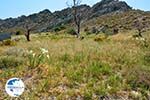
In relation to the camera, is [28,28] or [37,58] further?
[28,28]

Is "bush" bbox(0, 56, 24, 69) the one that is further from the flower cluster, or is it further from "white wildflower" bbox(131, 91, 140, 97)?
"white wildflower" bbox(131, 91, 140, 97)

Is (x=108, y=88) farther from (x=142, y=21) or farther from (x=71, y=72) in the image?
(x=142, y=21)

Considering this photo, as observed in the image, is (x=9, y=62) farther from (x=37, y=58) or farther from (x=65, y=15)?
(x=65, y=15)

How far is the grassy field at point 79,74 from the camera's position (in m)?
10.3

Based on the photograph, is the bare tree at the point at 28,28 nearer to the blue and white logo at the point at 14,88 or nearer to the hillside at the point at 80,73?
the hillside at the point at 80,73

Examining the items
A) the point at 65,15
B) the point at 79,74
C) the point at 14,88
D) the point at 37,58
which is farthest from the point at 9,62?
the point at 65,15

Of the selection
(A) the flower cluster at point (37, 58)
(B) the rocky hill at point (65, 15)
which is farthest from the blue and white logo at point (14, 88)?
(B) the rocky hill at point (65, 15)

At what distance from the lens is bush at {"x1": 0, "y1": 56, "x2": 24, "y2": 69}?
12.2 meters

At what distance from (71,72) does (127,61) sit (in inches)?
89.5

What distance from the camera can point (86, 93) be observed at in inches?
399

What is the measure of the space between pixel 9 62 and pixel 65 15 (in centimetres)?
11283

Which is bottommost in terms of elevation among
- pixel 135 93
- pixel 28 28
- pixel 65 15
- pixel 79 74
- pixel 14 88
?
pixel 65 15

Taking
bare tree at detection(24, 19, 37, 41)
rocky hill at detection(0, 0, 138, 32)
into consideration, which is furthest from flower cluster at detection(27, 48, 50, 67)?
rocky hill at detection(0, 0, 138, 32)

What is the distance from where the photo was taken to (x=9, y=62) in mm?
12305
